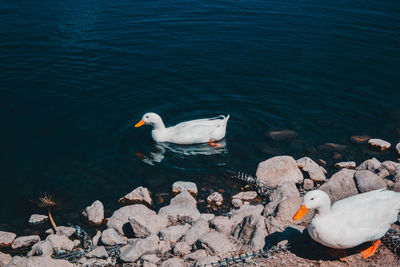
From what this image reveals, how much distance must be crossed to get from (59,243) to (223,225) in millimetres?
3068

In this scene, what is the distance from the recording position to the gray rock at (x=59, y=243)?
7.36 m

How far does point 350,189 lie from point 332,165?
211 cm

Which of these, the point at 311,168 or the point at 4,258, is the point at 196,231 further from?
the point at 311,168

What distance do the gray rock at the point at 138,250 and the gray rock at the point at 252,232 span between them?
4.67 feet

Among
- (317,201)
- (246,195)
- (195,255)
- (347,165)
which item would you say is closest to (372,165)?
(347,165)

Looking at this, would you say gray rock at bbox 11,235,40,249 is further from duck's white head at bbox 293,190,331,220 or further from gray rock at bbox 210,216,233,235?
duck's white head at bbox 293,190,331,220

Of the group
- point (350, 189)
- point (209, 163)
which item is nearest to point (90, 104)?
point (209, 163)

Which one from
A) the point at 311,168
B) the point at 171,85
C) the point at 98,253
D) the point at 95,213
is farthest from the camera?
the point at 171,85

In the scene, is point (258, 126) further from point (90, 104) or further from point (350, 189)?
point (90, 104)

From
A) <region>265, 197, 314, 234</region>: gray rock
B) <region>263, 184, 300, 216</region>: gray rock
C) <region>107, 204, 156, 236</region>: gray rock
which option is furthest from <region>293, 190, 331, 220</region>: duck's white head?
<region>107, 204, 156, 236</region>: gray rock

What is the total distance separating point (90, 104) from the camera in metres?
12.1

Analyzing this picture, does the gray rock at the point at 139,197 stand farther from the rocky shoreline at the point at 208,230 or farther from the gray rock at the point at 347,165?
the gray rock at the point at 347,165

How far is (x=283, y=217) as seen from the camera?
6.82 metres

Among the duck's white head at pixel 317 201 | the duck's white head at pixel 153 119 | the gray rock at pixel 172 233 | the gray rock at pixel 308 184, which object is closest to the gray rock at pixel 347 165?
the gray rock at pixel 308 184
